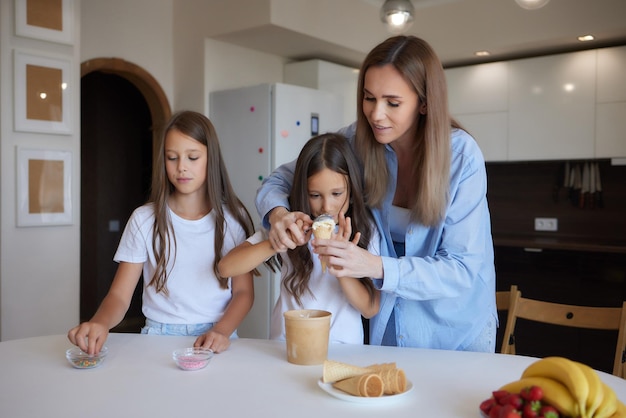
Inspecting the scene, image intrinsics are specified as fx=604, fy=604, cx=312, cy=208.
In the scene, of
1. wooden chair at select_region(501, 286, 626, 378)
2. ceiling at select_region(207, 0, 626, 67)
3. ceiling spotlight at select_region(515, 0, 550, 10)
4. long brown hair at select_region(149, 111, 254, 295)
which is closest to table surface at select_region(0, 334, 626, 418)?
long brown hair at select_region(149, 111, 254, 295)

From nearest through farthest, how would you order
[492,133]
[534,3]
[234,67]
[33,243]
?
[534,3] < [33,243] < [234,67] < [492,133]

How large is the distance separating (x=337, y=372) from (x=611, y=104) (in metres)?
4.07

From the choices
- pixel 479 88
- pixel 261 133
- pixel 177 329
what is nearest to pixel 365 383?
pixel 177 329

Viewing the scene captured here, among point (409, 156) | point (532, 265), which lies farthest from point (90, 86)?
point (409, 156)

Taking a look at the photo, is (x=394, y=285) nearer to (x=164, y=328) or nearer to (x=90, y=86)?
(x=164, y=328)

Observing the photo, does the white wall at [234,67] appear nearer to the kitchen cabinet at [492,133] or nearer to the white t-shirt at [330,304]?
the kitchen cabinet at [492,133]

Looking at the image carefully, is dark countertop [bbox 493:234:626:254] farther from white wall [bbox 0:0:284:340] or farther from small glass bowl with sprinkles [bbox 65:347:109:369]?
small glass bowl with sprinkles [bbox 65:347:109:369]

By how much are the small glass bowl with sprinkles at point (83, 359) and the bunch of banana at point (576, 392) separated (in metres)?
0.88

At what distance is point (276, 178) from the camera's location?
6.15ft

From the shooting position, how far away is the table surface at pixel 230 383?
41.8 inches

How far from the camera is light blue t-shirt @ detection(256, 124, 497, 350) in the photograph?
144 centimetres

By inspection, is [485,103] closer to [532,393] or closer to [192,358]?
[192,358]

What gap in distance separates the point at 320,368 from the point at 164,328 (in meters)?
0.67

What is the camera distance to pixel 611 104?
4441mm
